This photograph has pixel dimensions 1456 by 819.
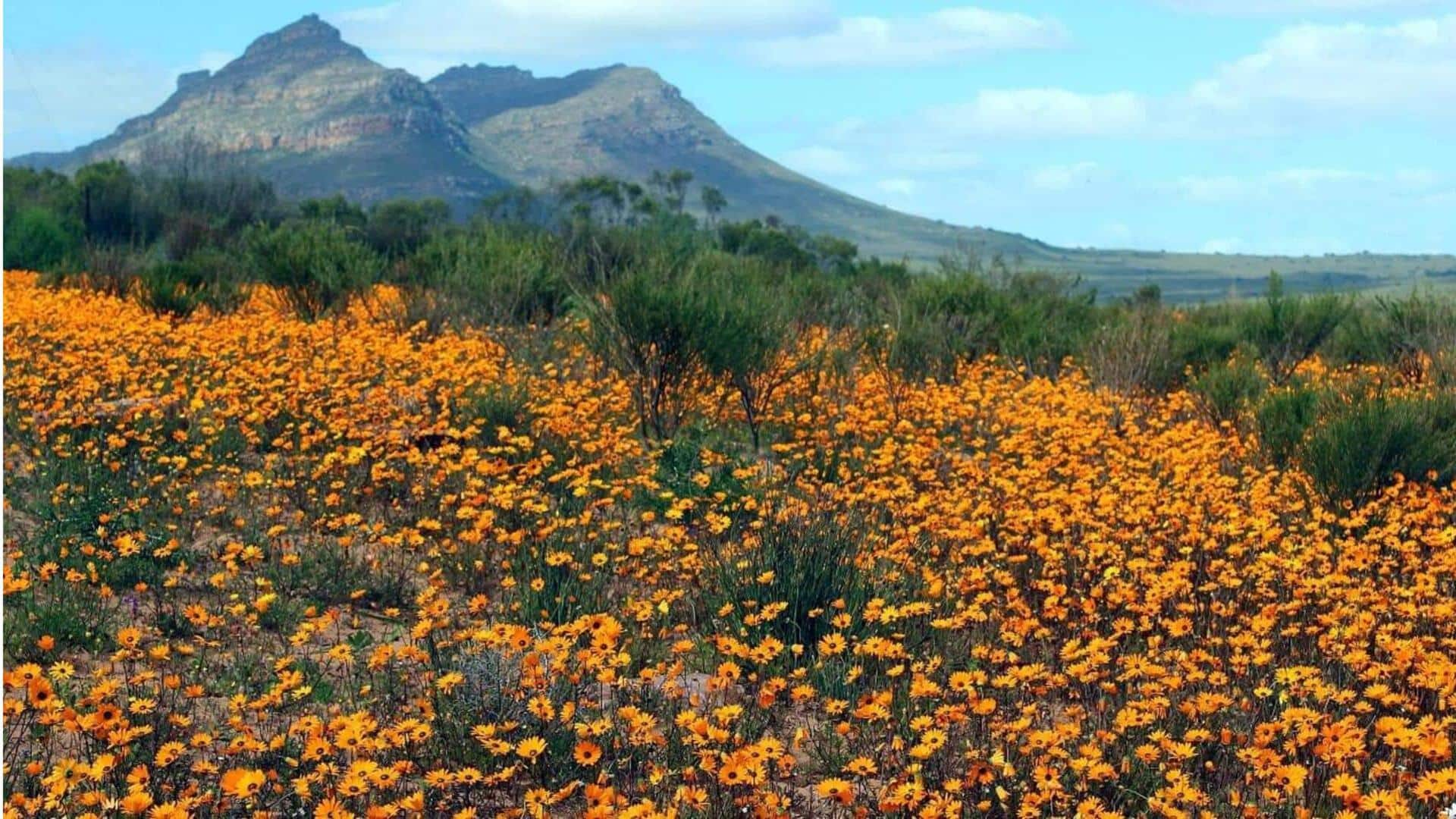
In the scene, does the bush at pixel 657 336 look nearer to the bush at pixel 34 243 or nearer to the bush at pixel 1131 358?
the bush at pixel 1131 358

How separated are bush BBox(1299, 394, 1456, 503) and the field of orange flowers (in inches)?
9.0

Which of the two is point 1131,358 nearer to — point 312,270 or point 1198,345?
point 1198,345

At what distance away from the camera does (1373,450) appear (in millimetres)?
9414

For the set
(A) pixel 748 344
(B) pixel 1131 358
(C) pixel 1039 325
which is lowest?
(B) pixel 1131 358

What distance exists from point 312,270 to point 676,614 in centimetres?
1281

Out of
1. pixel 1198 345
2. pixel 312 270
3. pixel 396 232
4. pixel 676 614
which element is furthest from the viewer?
pixel 396 232

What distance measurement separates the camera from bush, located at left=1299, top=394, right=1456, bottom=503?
932cm

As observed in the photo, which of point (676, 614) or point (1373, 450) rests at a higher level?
point (1373, 450)

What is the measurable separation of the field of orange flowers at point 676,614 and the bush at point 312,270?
6.24 metres

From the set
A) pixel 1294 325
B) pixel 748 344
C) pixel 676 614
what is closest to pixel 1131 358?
pixel 748 344

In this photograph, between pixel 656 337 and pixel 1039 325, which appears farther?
pixel 1039 325

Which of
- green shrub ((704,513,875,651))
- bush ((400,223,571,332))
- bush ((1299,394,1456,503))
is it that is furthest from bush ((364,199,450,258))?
green shrub ((704,513,875,651))

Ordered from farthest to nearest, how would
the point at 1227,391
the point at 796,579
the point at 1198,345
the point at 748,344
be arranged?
1. the point at 1198,345
2. the point at 1227,391
3. the point at 748,344
4. the point at 796,579

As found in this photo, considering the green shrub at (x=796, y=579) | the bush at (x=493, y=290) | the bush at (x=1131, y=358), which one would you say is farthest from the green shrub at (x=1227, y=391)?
the green shrub at (x=796, y=579)
